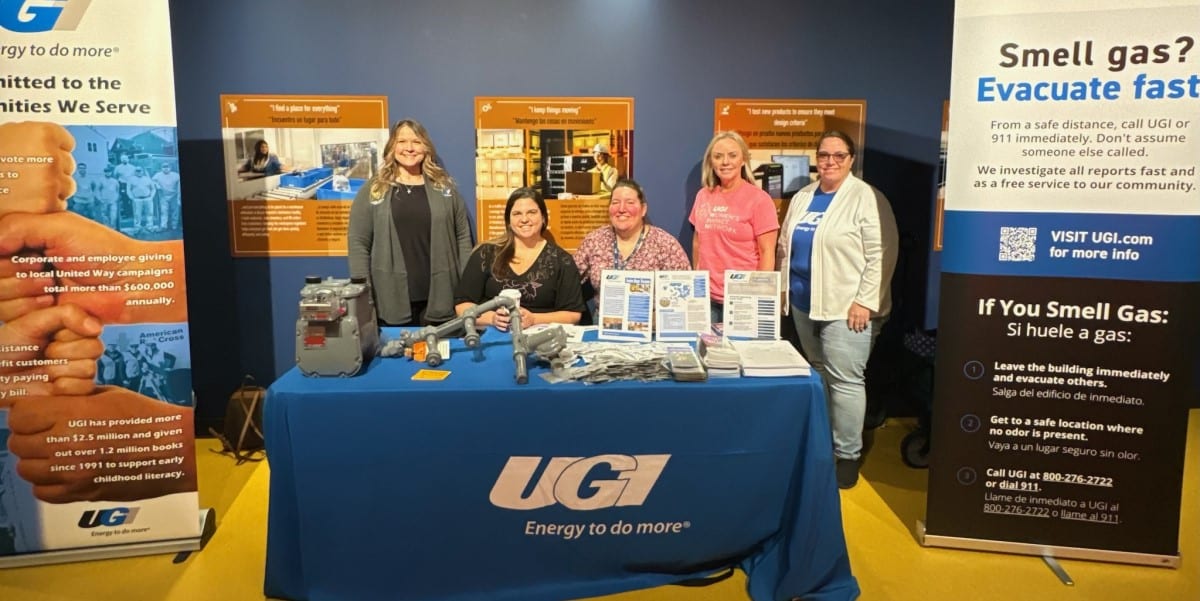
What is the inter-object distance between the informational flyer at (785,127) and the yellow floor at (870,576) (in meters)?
1.82

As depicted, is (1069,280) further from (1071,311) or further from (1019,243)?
(1019,243)

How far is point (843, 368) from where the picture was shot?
10.1 ft

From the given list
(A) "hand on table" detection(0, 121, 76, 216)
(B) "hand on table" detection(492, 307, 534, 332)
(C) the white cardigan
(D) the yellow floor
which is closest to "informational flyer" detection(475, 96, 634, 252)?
(B) "hand on table" detection(492, 307, 534, 332)

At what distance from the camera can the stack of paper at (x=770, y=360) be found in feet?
7.22

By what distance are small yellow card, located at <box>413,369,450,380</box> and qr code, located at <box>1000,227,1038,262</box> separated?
1969 millimetres

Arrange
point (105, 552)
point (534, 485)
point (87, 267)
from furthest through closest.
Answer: point (105, 552), point (87, 267), point (534, 485)

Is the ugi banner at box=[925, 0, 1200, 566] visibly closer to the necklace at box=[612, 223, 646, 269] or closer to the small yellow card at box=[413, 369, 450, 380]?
the necklace at box=[612, 223, 646, 269]

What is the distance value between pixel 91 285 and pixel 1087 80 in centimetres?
347

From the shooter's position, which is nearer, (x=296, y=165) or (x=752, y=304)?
(x=752, y=304)

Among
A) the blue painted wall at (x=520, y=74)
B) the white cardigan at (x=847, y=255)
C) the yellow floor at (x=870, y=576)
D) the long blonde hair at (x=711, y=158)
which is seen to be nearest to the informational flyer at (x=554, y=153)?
the blue painted wall at (x=520, y=74)

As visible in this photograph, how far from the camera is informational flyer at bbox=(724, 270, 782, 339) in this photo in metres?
2.61

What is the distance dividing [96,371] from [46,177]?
684mm

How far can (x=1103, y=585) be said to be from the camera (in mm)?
2410

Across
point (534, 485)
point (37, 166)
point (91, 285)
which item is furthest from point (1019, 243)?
point (37, 166)
